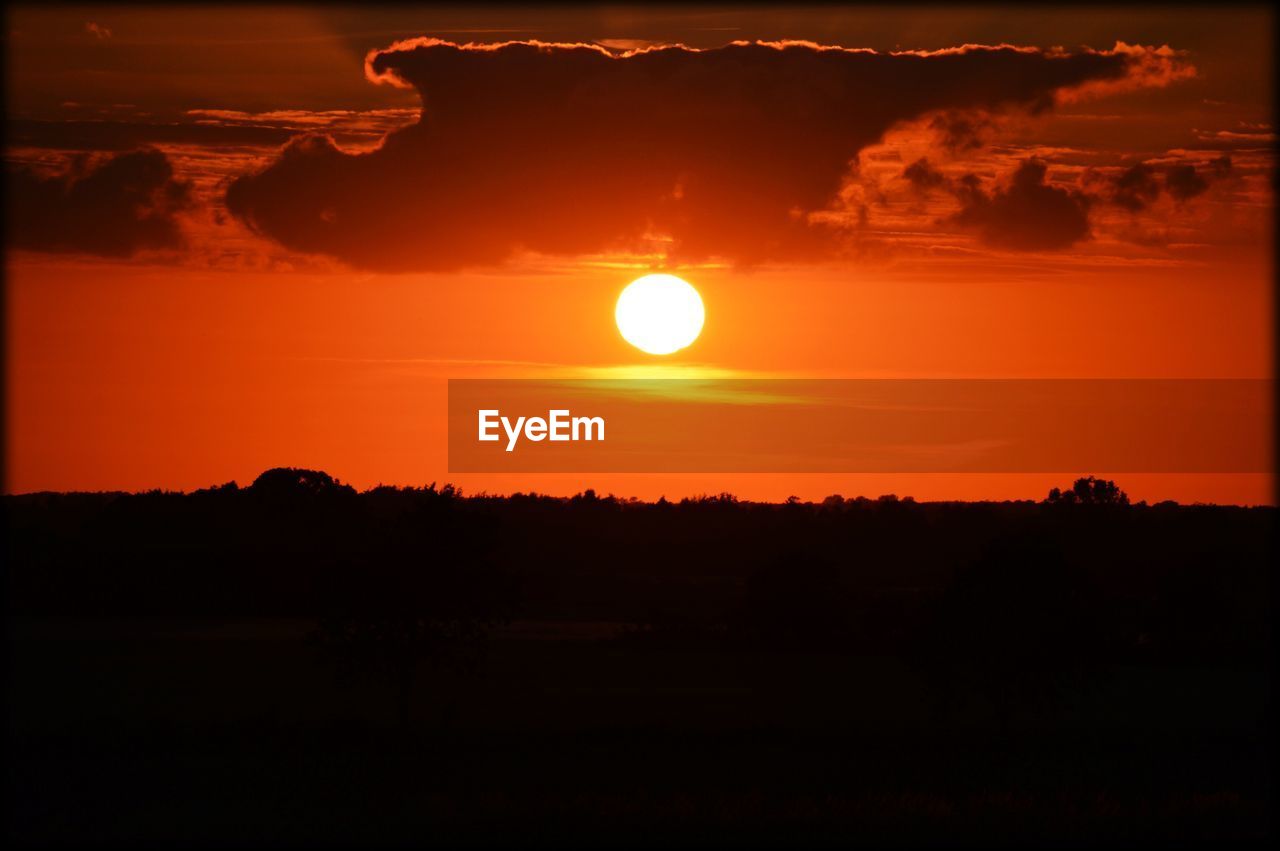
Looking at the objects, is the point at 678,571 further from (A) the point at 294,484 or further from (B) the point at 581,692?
(B) the point at 581,692

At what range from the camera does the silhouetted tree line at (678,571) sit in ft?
181

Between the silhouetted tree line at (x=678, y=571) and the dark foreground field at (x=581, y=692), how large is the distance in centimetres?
20

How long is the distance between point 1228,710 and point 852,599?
32.7 m

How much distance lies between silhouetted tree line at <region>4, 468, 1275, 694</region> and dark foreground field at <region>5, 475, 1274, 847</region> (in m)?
0.20

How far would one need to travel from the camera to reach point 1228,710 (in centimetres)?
5912

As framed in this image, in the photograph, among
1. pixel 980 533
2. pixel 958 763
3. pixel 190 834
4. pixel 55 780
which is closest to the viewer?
pixel 190 834

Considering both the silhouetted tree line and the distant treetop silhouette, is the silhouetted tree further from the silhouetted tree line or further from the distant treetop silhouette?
the distant treetop silhouette

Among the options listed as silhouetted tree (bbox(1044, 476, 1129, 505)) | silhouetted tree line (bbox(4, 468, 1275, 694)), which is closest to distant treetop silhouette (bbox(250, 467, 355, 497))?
silhouetted tree line (bbox(4, 468, 1275, 694))

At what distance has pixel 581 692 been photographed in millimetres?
62750

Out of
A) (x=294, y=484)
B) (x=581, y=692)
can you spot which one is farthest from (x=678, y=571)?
(x=581, y=692)

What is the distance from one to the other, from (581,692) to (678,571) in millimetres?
63171

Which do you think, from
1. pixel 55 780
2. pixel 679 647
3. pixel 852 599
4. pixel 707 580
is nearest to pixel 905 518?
pixel 707 580

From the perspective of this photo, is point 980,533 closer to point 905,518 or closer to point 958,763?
point 905,518

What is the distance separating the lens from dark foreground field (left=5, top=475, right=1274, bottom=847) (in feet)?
108
